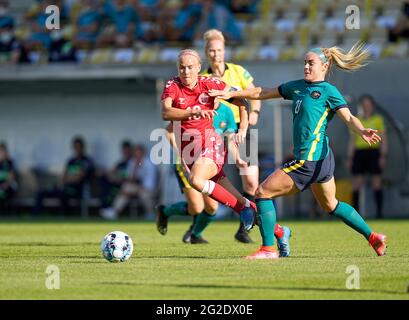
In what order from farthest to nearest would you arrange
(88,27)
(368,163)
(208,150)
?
(88,27), (368,163), (208,150)

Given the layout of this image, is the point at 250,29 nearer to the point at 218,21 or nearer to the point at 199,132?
the point at 218,21

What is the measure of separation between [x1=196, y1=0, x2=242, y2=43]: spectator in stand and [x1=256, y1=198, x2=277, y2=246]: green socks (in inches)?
504

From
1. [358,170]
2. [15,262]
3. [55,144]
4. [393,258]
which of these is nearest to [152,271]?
[15,262]

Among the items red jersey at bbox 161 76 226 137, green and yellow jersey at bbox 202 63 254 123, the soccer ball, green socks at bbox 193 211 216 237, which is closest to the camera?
the soccer ball

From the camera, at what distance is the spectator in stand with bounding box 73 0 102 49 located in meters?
24.5

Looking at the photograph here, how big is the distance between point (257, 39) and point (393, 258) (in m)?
13.6

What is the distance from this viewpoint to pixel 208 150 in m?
10.8

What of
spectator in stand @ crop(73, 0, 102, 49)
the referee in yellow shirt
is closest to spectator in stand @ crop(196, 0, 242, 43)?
spectator in stand @ crop(73, 0, 102, 49)

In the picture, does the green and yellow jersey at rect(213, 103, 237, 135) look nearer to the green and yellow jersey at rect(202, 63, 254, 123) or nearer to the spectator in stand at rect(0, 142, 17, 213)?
the green and yellow jersey at rect(202, 63, 254, 123)

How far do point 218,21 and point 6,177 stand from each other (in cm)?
612

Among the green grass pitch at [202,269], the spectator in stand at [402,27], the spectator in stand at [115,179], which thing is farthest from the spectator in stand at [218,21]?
the green grass pitch at [202,269]

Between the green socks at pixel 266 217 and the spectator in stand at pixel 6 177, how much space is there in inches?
582

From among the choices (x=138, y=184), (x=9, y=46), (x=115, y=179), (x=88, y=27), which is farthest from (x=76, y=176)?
(x=9, y=46)
